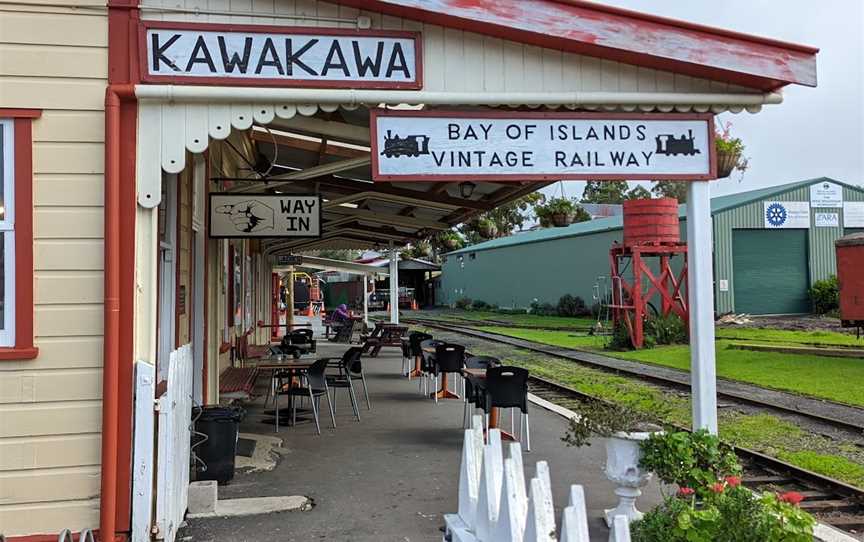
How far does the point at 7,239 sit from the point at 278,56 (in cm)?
197

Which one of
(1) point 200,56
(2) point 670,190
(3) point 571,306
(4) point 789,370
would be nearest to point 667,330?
(4) point 789,370

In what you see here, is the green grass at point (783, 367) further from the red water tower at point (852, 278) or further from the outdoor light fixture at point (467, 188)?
the outdoor light fixture at point (467, 188)

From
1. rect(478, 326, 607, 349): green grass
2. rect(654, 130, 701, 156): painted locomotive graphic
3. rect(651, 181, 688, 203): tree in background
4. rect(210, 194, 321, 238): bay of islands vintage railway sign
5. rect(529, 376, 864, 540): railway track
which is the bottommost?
rect(529, 376, 864, 540): railway track

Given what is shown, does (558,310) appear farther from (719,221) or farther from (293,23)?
(293,23)

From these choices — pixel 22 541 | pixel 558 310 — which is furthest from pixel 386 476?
pixel 558 310

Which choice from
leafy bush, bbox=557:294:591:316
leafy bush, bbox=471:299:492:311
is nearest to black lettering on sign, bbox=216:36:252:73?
leafy bush, bbox=557:294:591:316

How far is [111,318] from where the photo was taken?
4180 millimetres

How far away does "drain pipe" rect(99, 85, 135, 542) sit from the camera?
4145 mm

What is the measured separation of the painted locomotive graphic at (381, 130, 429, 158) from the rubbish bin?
262 centimetres

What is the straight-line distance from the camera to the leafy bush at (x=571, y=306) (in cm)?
3473

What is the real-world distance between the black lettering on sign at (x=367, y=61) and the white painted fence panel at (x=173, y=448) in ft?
7.01

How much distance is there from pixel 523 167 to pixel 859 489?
12.9ft

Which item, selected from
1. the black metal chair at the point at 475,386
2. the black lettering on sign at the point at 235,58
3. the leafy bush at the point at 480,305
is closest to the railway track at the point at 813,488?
the black metal chair at the point at 475,386

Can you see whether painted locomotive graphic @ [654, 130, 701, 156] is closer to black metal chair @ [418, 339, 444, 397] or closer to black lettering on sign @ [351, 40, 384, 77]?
black lettering on sign @ [351, 40, 384, 77]
